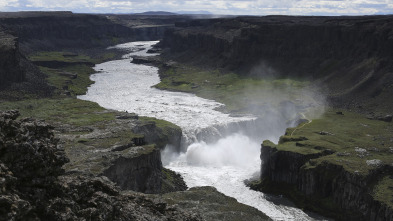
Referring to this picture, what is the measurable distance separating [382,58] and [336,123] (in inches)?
2080

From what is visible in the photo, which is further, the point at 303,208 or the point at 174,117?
the point at 174,117

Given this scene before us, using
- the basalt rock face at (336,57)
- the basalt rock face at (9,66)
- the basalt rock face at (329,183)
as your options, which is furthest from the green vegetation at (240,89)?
the basalt rock face at (9,66)

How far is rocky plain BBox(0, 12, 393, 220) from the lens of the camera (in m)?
27.2

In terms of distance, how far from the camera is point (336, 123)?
10962 centimetres

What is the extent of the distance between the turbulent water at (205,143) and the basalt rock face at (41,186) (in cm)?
4468

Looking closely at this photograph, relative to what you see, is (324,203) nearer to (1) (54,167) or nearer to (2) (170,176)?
(2) (170,176)

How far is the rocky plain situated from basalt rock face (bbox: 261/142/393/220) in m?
0.17

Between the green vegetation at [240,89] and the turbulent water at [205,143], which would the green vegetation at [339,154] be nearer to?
the turbulent water at [205,143]

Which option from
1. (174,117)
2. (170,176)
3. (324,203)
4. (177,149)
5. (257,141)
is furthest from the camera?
(174,117)

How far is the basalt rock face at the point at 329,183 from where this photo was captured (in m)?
68.4

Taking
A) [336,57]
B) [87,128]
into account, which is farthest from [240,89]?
[87,128]

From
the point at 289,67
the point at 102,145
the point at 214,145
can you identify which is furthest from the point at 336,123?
the point at 289,67

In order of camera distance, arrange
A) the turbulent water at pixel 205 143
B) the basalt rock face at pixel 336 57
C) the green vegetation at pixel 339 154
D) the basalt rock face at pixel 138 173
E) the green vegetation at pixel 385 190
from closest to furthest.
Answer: the basalt rock face at pixel 138 173, the green vegetation at pixel 385 190, the green vegetation at pixel 339 154, the turbulent water at pixel 205 143, the basalt rock face at pixel 336 57

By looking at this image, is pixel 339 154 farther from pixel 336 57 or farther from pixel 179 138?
pixel 336 57
